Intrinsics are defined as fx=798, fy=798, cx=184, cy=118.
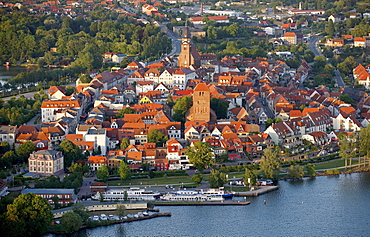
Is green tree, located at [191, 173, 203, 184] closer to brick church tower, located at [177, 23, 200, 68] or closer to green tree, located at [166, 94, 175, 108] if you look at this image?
green tree, located at [166, 94, 175, 108]

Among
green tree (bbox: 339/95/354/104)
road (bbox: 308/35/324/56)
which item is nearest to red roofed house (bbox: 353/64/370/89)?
green tree (bbox: 339/95/354/104)

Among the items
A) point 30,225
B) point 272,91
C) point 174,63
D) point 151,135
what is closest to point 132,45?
point 174,63

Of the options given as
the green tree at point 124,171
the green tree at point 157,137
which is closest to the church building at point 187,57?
the green tree at point 157,137

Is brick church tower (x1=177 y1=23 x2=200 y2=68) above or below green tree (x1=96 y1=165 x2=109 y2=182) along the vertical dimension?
above

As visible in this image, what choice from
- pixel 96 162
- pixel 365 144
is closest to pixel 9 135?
pixel 96 162

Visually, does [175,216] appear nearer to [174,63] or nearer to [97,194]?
[97,194]
